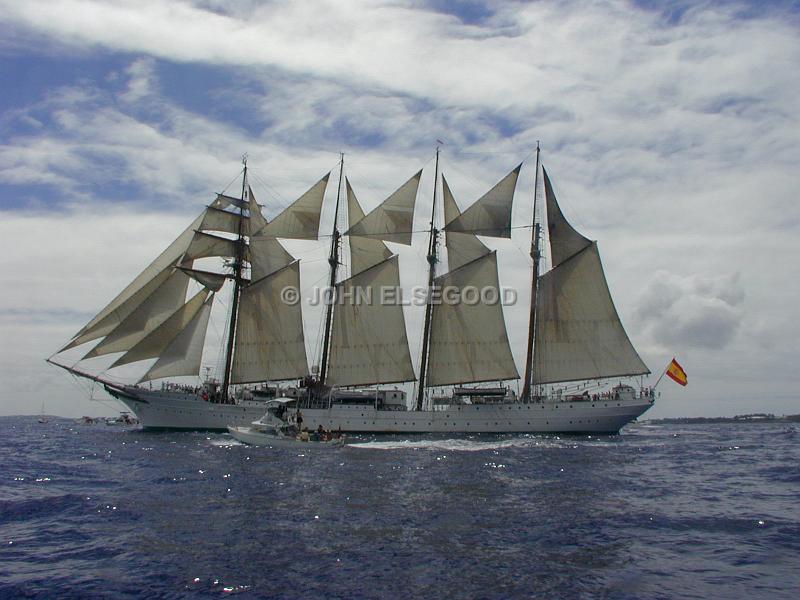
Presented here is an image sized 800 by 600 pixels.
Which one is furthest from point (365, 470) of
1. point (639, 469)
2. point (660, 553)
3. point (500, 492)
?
point (660, 553)

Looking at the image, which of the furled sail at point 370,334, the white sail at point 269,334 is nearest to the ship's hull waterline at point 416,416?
the furled sail at point 370,334

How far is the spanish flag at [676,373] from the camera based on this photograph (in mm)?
59625

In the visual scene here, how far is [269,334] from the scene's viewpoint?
63.8m

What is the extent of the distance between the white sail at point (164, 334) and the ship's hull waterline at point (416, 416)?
5.06 meters

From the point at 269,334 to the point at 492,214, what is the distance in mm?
25078

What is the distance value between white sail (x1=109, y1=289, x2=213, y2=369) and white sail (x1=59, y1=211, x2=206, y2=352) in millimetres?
2746

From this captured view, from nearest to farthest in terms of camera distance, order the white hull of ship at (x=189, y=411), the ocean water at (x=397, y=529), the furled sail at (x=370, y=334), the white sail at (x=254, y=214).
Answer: the ocean water at (x=397, y=529) < the white hull of ship at (x=189, y=411) < the furled sail at (x=370, y=334) < the white sail at (x=254, y=214)

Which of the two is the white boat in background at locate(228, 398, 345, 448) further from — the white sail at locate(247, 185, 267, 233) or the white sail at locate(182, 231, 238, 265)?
the white sail at locate(247, 185, 267, 233)

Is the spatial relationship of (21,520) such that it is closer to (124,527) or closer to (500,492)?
(124,527)

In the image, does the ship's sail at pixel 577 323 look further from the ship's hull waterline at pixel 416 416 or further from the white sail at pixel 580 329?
the ship's hull waterline at pixel 416 416

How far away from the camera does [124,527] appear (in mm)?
19641

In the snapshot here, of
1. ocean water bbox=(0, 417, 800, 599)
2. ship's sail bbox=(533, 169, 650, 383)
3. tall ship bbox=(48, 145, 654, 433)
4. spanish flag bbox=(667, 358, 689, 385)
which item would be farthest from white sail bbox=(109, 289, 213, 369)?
spanish flag bbox=(667, 358, 689, 385)

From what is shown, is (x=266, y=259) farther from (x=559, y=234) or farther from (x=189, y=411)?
(x=559, y=234)

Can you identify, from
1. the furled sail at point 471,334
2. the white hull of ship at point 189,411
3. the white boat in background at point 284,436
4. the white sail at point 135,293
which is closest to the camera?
the white boat in background at point 284,436
